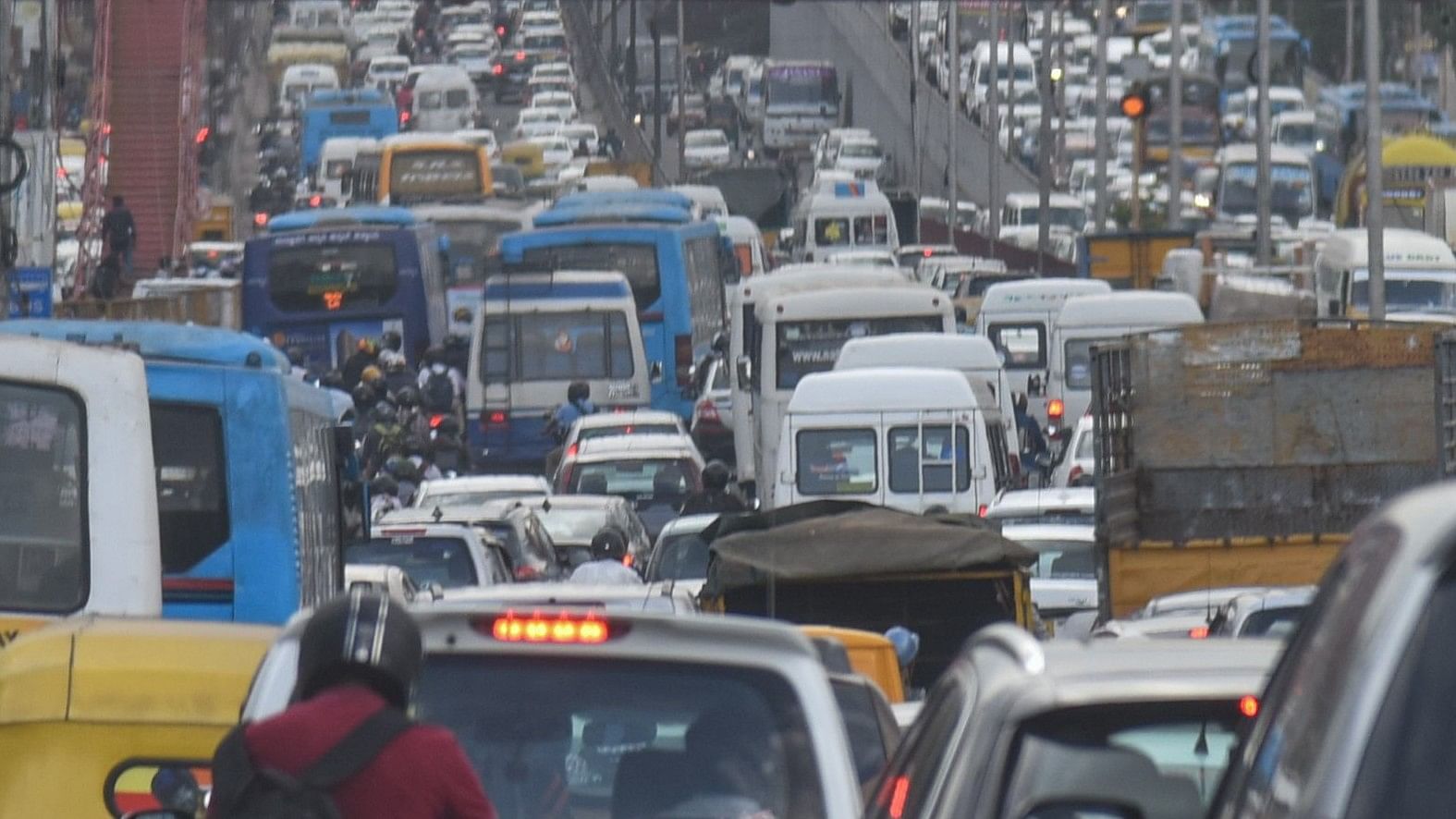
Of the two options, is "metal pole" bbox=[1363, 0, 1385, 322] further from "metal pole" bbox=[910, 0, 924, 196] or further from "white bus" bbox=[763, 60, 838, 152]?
"white bus" bbox=[763, 60, 838, 152]

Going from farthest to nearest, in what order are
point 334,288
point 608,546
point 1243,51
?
1. point 1243,51
2. point 334,288
3. point 608,546

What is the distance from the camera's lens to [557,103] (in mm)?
84125

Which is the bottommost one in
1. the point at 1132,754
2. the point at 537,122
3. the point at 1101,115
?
the point at 1132,754

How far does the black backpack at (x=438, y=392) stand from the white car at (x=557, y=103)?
51.7 metres

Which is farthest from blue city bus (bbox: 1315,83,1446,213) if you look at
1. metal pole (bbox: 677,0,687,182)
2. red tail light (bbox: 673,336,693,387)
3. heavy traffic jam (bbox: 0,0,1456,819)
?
red tail light (bbox: 673,336,693,387)

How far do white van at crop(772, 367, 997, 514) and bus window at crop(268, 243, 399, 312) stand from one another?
15.4m

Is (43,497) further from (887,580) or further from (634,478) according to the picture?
(634,478)

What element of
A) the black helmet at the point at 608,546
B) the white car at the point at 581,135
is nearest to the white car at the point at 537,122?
the white car at the point at 581,135

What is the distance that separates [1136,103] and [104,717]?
33.5 meters

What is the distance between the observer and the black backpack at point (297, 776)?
4391mm

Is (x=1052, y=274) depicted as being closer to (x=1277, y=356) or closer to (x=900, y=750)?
(x=1277, y=356)

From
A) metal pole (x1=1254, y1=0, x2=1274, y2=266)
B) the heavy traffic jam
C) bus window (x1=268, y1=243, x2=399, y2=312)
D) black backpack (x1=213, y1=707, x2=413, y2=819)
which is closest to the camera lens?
black backpack (x1=213, y1=707, x2=413, y2=819)

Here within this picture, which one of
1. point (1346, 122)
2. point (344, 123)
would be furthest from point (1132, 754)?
point (1346, 122)

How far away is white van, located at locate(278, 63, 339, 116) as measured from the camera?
7812 centimetres
